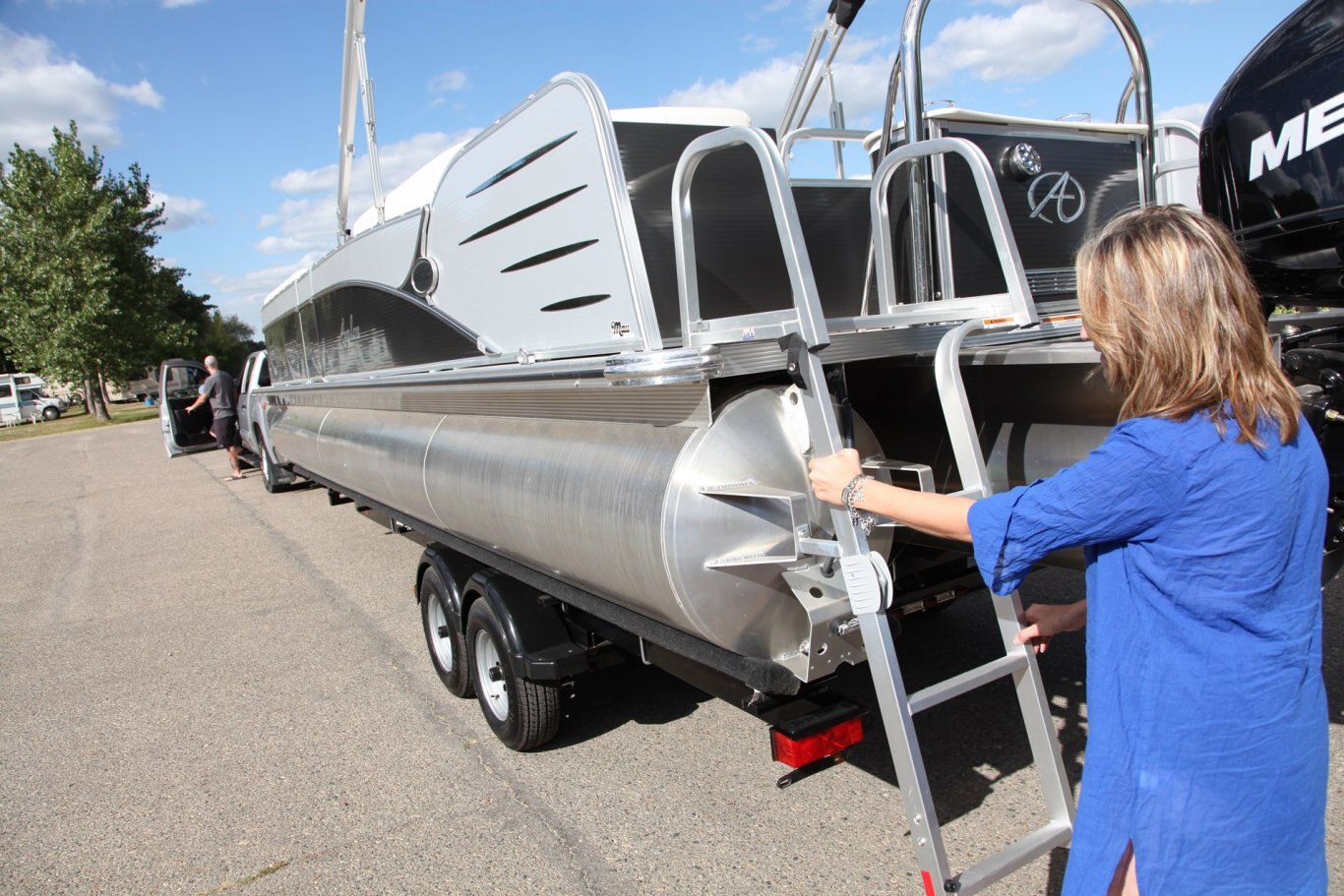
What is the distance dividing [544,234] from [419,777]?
2.32 meters

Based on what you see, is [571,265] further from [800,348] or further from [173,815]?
[173,815]

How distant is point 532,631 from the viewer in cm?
373

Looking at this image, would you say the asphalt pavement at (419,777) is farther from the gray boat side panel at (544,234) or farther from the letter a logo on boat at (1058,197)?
the letter a logo on boat at (1058,197)

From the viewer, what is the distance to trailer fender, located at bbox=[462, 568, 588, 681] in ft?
11.9

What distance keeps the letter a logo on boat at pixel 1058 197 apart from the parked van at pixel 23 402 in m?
45.3

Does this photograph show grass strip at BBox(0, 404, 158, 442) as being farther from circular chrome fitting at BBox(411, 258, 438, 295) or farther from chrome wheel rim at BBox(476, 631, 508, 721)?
chrome wheel rim at BBox(476, 631, 508, 721)

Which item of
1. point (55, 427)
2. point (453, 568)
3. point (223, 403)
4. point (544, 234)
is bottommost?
point (453, 568)

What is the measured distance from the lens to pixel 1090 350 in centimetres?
238

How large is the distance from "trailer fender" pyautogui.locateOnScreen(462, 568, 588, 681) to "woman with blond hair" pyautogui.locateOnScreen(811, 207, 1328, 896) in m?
2.39

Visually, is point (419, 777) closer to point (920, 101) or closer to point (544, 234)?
point (544, 234)

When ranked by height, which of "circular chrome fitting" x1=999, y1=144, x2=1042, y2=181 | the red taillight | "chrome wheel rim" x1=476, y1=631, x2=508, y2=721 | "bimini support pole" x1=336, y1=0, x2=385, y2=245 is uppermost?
"bimini support pole" x1=336, y1=0, x2=385, y2=245

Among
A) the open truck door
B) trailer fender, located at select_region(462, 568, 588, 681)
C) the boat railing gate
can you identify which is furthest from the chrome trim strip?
the open truck door

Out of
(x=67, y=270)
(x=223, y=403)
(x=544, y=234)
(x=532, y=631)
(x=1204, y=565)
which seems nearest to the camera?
(x=1204, y=565)

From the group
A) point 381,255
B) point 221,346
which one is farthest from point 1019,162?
point 221,346
